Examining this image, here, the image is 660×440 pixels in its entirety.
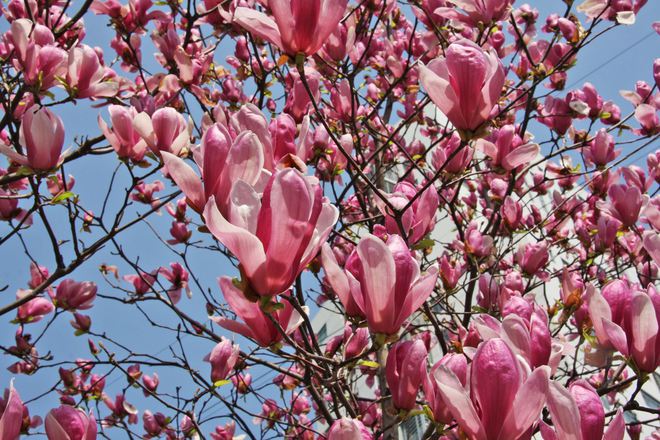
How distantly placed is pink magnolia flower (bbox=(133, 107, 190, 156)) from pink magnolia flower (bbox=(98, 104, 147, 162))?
0.17 metres

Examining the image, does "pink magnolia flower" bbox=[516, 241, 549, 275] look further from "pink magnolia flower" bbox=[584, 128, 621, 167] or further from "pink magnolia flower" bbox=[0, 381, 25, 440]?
"pink magnolia flower" bbox=[0, 381, 25, 440]

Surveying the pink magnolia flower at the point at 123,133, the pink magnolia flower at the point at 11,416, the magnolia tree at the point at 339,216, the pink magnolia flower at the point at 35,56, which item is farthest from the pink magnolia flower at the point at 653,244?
the pink magnolia flower at the point at 35,56

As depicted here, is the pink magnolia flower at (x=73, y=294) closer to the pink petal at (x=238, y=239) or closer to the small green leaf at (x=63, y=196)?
the small green leaf at (x=63, y=196)

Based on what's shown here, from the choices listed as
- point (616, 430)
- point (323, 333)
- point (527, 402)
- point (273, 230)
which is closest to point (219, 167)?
point (273, 230)

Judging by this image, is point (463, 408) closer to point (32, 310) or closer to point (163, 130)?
point (163, 130)

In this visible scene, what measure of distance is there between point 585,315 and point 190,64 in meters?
1.82

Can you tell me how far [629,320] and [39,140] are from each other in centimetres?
148

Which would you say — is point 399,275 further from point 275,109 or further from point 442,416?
point 275,109

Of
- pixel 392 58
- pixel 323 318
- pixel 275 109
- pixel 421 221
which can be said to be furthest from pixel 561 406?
pixel 323 318

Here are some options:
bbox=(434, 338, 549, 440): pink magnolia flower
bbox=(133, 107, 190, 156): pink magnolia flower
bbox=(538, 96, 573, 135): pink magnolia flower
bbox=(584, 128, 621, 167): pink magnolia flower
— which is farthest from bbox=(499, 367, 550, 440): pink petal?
bbox=(538, 96, 573, 135): pink magnolia flower

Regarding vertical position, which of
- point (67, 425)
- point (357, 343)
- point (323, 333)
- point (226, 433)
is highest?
point (67, 425)

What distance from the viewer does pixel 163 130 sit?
137 centimetres

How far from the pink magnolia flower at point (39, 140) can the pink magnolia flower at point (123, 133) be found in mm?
138

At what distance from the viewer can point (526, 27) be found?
10.2ft
